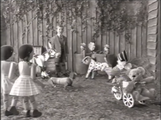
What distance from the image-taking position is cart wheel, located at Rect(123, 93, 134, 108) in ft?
4.06

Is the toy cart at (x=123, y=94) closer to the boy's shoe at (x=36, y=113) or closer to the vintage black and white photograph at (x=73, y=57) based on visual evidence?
the vintage black and white photograph at (x=73, y=57)

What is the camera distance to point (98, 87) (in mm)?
1079

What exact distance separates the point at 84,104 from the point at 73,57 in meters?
0.20

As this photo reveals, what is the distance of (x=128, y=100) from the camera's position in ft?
4.14

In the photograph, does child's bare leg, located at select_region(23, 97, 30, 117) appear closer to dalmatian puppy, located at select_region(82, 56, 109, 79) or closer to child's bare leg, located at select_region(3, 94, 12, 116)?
child's bare leg, located at select_region(3, 94, 12, 116)

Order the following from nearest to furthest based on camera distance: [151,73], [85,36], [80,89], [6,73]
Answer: [6,73] → [85,36] → [80,89] → [151,73]

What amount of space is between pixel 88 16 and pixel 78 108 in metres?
0.36

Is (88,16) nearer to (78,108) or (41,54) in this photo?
(41,54)

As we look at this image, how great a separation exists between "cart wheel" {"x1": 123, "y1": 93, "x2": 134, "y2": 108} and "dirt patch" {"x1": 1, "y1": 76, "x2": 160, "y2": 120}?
0.12 ft

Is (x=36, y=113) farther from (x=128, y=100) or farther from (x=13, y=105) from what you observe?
(x=128, y=100)

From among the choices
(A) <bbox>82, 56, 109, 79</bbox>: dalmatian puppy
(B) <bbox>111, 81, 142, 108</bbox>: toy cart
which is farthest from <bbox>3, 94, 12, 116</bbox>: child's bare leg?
(B) <bbox>111, 81, 142, 108</bbox>: toy cart

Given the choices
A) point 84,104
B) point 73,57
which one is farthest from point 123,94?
point 73,57

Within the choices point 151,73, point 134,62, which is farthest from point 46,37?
point 151,73

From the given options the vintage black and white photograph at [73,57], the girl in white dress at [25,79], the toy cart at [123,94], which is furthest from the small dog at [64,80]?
the toy cart at [123,94]
